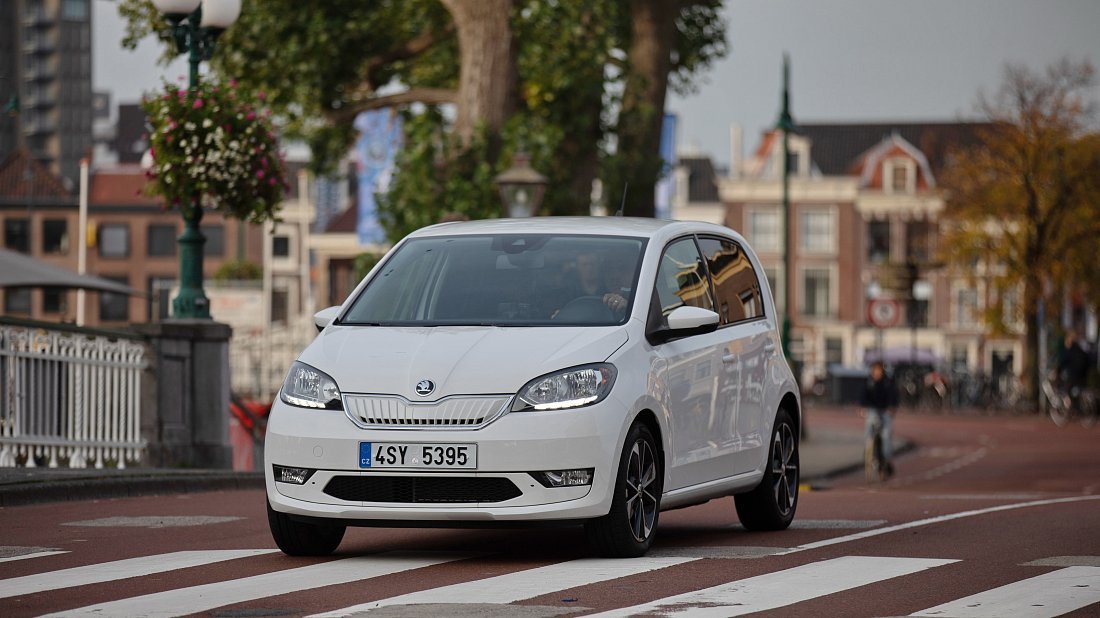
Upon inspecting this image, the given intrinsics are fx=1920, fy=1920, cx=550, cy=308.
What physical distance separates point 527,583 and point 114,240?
10441 centimetres

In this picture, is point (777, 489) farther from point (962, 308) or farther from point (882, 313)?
point (962, 308)

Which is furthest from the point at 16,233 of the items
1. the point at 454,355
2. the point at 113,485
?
the point at 454,355

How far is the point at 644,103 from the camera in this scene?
93.5 feet

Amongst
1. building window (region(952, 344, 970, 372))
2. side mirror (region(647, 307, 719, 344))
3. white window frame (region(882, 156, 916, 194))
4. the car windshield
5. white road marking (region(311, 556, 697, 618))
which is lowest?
building window (region(952, 344, 970, 372))

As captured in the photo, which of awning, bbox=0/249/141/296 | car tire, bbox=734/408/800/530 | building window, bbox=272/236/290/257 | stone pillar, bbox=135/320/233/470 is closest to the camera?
car tire, bbox=734/408/800/530

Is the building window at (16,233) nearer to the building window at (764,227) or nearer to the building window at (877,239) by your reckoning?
the building window at (764,227)

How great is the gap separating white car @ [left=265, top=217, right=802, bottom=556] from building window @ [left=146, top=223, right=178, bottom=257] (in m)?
102

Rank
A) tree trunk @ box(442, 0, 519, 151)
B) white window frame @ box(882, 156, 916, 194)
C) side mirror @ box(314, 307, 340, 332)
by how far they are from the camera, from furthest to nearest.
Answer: white window frame @ box(882, 156, 916, 194) < tree trunk @ box(442, 0, 519, 151) < side mirror @ box(314, 307, 340, 332)

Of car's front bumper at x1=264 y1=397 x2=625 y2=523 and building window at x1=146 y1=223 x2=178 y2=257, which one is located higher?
building window at x1=146 y1=223 x2=178 y2=257

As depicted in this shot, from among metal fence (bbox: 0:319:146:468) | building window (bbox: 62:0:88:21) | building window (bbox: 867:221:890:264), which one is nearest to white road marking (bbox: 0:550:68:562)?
metal fence (bbox: 0:319:146:468)

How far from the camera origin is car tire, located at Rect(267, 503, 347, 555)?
8.95 m

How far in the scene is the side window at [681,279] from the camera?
9.74 meters

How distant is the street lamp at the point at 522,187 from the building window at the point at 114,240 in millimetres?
88045

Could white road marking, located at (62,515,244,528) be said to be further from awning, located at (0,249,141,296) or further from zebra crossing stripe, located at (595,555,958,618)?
awning, located at (0,249,141,296)
